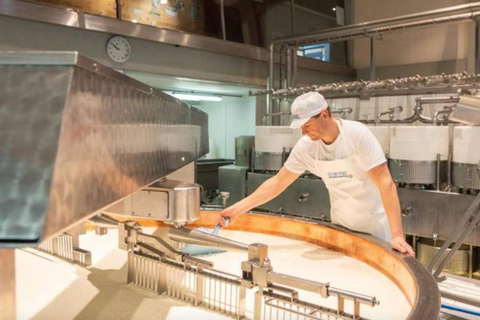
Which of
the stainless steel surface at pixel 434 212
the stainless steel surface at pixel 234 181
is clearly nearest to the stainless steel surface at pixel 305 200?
the stainless steel surface at pixel 234 181

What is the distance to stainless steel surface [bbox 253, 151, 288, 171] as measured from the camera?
4.33 m

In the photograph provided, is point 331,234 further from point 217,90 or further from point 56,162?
point 217,90

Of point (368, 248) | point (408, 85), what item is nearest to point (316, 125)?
point (368, 248)

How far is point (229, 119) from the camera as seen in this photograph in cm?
679

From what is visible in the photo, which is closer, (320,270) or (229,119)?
(320,270)

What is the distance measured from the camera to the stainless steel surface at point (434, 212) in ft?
10.4

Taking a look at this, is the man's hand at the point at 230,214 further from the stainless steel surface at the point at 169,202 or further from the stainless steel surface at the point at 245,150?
the stainless steel surface at the point at 245,150

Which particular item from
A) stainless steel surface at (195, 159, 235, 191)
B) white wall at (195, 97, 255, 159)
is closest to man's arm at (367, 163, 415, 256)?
stainless steel surface at (195, 159, 235, 191)

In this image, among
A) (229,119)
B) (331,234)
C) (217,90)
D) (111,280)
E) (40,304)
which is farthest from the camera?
(229,119)

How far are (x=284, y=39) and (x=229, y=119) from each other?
182 centimetres

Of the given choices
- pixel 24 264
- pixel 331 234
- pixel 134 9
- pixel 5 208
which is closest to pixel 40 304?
pixel 24 264

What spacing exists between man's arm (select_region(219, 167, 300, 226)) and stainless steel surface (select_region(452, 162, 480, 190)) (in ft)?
5.20

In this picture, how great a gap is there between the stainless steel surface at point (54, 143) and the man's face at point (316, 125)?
157 cm

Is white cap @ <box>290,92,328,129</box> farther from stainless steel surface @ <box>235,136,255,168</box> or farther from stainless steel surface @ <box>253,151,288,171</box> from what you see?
stainless steel surface @ <box>235,136,255,168</box>
